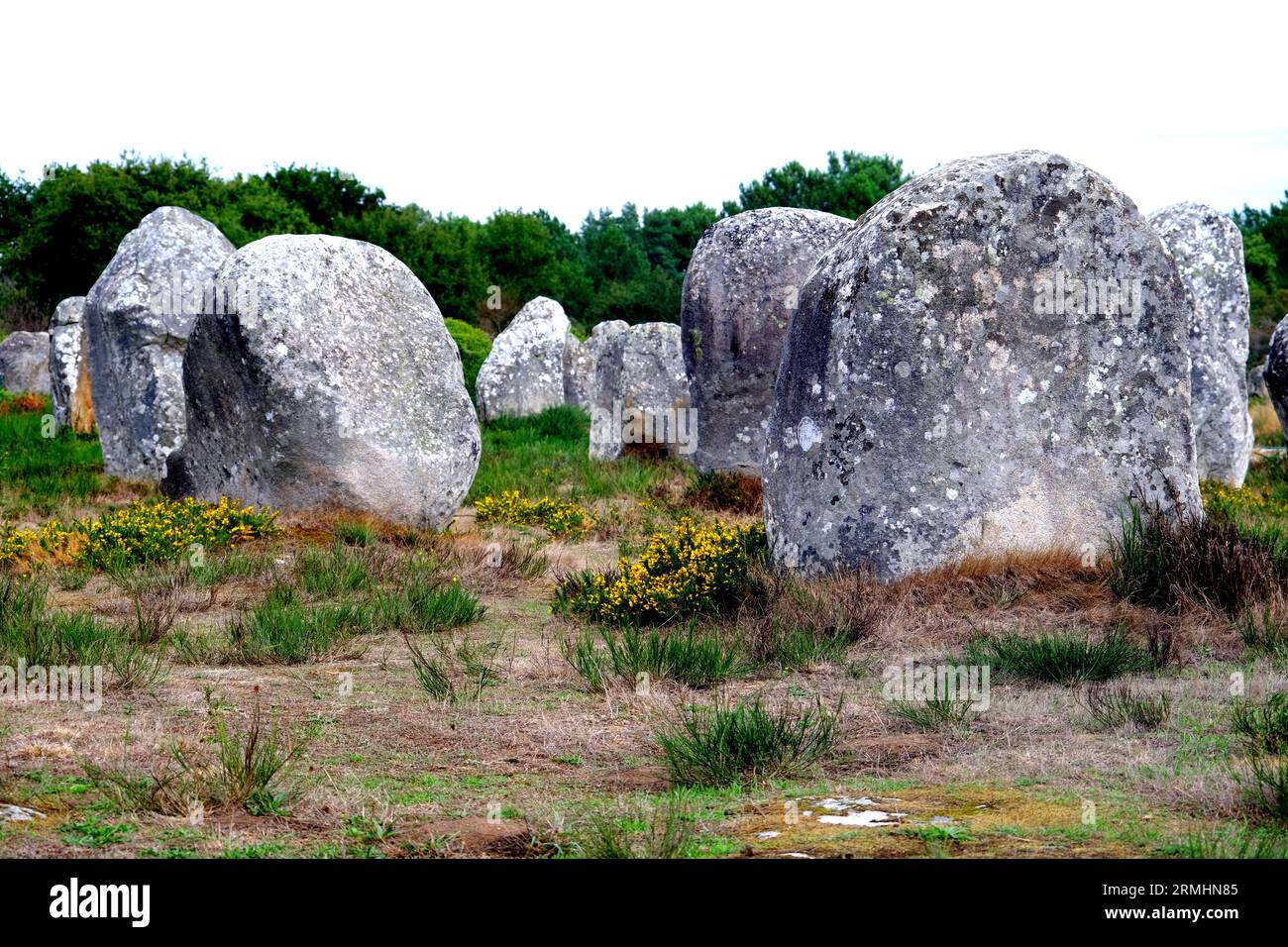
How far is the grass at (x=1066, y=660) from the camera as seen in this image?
605 cm

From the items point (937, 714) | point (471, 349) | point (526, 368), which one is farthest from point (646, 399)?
point (937, 714)

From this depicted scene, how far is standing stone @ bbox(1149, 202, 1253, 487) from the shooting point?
48.9ft

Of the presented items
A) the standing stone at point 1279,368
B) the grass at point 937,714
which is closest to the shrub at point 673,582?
the grass at point 937,714

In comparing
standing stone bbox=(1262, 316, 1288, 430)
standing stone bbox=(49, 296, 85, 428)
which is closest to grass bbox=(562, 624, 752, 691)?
standing stone bbox=(1262, 316, 1288, 430)

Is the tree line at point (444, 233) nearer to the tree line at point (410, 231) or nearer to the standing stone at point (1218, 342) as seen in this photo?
the tree line at point (410, 231)

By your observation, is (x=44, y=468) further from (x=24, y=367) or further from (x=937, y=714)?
(x=24, y=367)

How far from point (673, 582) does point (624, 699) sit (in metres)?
2.03

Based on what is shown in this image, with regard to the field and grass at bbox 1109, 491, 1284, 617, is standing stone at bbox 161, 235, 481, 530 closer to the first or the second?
the field

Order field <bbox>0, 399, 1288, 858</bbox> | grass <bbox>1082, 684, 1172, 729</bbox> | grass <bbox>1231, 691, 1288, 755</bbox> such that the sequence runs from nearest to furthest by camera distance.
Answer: field <bbox>0, 399, 1288, 858</bbox>
grass <bbox>1231, 691, 1288, 755</bbox>
grass <bbox>1082, 684, 1172, 729</bbox>

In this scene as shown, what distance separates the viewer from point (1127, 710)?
5.23 meters

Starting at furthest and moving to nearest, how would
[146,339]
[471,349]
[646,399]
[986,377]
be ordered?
[471,349] < [646,399] < [146,339] < [986,377]

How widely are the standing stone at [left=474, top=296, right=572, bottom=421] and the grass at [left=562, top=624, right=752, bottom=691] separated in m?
18.0

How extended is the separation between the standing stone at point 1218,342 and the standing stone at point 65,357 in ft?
46.6
